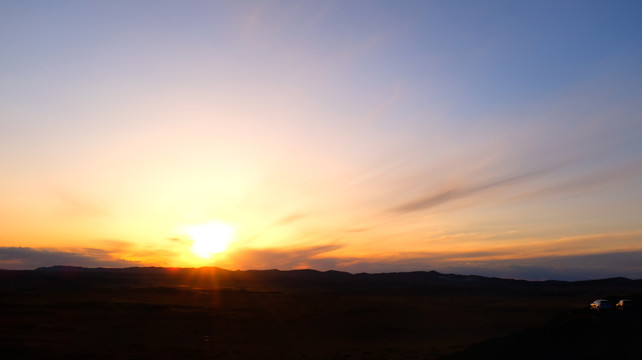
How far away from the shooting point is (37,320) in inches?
1447

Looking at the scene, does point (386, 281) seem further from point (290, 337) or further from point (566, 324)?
point (566, 324)

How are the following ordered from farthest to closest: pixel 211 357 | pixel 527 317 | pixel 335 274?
1. pixel 335 274
2. pixel 527 317
3. pixel 211 357

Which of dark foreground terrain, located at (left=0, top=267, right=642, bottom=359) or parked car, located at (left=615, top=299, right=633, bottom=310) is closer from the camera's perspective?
dark foreground terrain, located at (left=0, top=267, right=642, bottom=359)

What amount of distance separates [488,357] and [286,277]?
389 ft

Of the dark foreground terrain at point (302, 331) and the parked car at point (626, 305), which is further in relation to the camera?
the parked car at point (626, 305)

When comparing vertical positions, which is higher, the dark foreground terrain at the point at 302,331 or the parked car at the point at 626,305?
the parked car at the point at 626,305

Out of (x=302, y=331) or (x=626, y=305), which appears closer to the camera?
(x=302, y=331)

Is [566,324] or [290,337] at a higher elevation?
[566,324]

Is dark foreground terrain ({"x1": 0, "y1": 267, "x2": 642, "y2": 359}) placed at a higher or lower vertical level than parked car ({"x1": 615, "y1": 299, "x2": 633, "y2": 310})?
lower

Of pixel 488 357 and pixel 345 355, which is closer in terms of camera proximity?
pixel 488 357

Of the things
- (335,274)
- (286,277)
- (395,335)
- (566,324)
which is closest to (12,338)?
(395,335)

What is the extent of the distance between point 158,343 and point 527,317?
3816 cm

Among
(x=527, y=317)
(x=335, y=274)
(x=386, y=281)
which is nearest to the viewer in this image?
(x=527, y=317)

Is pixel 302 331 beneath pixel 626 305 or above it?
beneath
